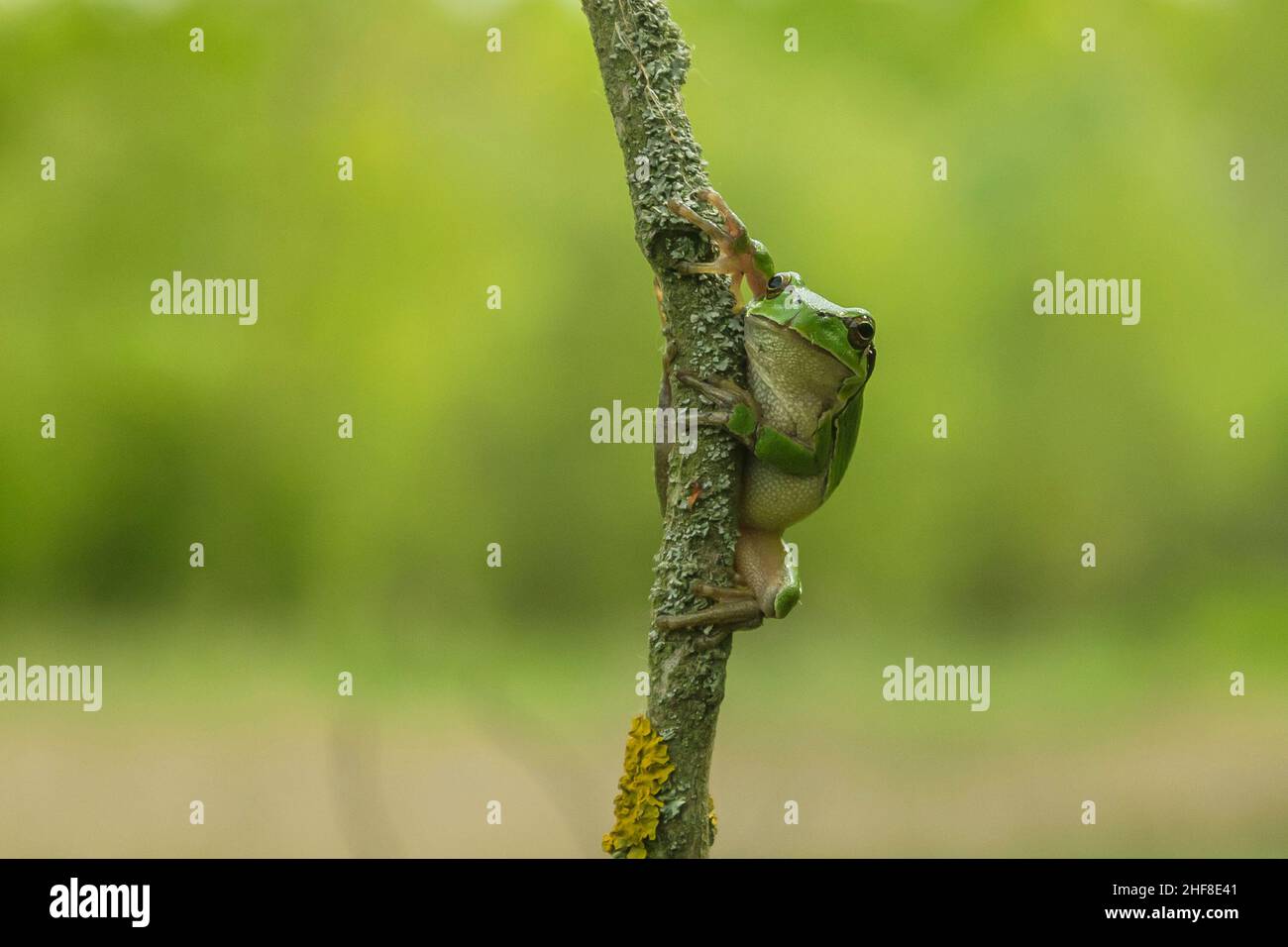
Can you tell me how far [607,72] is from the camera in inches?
96.7

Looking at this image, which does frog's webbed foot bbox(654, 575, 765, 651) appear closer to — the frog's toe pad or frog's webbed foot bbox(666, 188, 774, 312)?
the frog's toe pad

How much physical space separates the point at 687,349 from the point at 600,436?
670 mm

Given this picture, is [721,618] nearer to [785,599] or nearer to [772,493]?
[785,599]

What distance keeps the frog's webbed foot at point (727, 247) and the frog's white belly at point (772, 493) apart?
17.6 inches

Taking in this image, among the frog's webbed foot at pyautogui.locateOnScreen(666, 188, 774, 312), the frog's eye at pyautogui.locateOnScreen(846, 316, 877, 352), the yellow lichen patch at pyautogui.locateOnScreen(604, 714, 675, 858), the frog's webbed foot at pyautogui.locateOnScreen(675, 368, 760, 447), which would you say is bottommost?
the yellow lichen patch at pyautogui.locateOnScreen(604, 714, 675, 858)

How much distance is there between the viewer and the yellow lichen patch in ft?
7.84

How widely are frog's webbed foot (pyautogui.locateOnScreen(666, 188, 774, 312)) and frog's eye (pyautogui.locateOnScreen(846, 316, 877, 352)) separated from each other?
236 millimetres

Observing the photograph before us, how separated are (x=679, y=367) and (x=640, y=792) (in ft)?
3.30

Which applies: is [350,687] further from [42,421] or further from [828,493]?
[828,493]

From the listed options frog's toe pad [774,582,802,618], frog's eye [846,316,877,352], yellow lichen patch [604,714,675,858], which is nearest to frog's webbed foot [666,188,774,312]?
frog's eye [846,316,877,352]

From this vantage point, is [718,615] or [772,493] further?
[772,493]

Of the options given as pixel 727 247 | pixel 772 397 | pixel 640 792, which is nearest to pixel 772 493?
pixel 772 397

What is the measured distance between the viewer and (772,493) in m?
2.49

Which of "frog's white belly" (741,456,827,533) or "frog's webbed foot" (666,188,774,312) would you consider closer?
"frog's webbed foot" (666,188,774,312)
